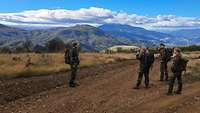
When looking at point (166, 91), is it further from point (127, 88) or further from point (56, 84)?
point (56, 84)

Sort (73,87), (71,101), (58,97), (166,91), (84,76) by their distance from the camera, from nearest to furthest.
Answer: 1. (71,101)
2. (58,97)
3. (166,91)
4. (73,87)
5. (84,76)

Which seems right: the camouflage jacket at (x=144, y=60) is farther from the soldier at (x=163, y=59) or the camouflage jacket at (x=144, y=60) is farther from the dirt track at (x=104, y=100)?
the soldier at (x=163, y=59)

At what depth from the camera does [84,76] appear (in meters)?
28.5

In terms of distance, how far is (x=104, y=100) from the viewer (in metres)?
18.3

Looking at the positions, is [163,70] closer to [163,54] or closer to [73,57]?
[163,54]

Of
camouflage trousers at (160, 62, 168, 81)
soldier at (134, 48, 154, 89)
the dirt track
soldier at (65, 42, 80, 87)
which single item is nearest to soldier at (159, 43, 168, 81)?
camouflage trousers at (160, 62, 168, 81)

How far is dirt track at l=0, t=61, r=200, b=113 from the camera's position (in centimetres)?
1647

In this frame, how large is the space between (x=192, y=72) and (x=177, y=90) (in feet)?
30.9

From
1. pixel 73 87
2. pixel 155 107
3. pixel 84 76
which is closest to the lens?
pixel 155 107

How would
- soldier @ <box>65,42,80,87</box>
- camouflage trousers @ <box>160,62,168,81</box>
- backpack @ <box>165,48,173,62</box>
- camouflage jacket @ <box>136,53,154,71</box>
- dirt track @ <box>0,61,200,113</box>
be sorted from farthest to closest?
1. backpack @ <box>165,48,173,62</box>
2. camouflage trousers @ <box>160,62,168,81</box>
3. soldier @ <box>65,42,80,87</box>
4. camouflage jacket @ <box>136,53,154,71</box>
5. dirt track @ <box>0,61,200,113</box>

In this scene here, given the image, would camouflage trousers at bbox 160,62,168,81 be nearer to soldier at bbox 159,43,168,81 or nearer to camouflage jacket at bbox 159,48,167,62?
soldier at bbox 159,43,168,81

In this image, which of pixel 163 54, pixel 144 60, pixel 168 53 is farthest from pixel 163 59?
pixel 144 60

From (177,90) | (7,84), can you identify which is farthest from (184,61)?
(7,84)

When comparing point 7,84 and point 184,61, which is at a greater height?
point 184,61
